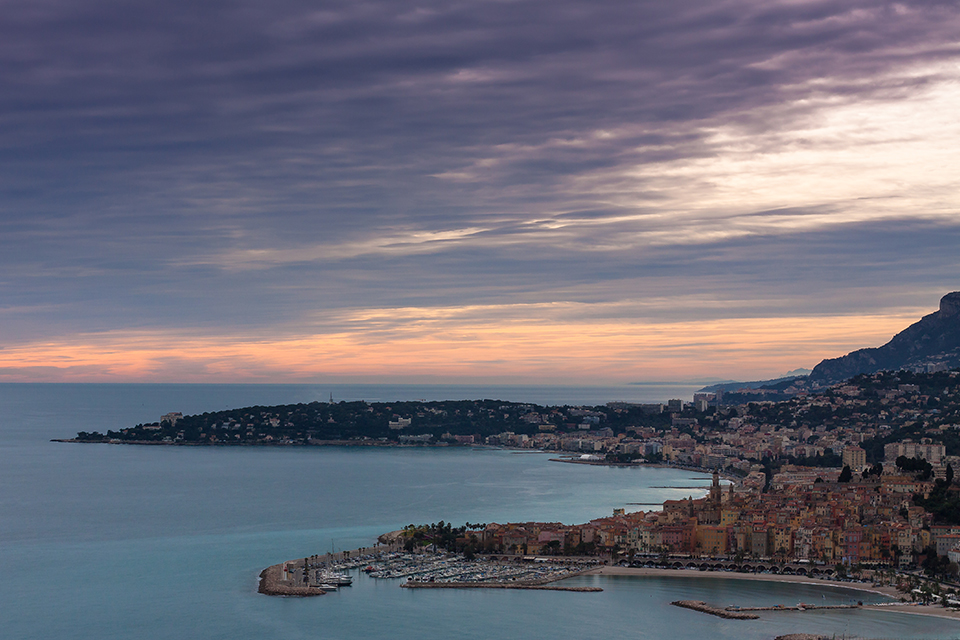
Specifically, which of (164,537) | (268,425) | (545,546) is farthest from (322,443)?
(545,546)

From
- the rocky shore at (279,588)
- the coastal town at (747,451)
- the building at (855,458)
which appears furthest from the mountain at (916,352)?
the rocky shore at (279,588)

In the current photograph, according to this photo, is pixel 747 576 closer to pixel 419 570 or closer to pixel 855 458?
pixel 419 570

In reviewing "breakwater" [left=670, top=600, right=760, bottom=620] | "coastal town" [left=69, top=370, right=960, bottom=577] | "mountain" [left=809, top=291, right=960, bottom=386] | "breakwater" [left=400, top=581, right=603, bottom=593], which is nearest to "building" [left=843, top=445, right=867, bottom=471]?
"coastal town" [left=69, top=370, right=960, bottom=577]

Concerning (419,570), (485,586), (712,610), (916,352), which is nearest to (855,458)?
(712,610)

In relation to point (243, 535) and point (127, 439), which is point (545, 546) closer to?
point (243, 535)

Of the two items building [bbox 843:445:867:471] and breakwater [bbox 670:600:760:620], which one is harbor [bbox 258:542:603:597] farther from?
building [bbox 843:445:867:471]
